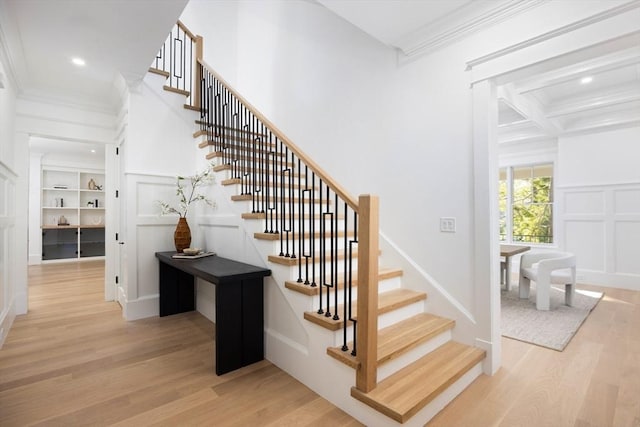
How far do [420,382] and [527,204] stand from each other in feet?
19.6

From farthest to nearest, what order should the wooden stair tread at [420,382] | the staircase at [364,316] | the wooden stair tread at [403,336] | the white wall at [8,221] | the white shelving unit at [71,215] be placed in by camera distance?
the white shelving unit at [71,215] < the white wall at [8,221] < the wooden stair tread at [403,336] < the staircase at [364,316] < the wooden stair tread at [420,382]

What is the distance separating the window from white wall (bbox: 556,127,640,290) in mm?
421

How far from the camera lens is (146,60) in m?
3.09

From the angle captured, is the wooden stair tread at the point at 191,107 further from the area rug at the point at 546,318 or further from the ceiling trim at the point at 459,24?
the area rug at the point at 546,318

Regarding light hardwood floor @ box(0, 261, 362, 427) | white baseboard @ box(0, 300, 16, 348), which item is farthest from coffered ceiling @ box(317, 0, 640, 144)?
white baseboard @ box(0, 300, 16, 348)

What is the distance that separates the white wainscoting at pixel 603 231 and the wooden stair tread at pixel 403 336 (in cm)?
452

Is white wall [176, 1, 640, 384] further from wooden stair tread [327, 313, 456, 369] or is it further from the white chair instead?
the white chair

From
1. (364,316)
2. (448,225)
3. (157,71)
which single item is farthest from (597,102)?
(157,71)

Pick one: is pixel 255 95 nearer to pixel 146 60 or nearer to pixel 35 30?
pixel 146 60

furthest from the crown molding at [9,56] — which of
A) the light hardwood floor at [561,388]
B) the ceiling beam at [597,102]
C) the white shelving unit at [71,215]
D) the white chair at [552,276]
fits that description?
the ceiling beam at [597,102]

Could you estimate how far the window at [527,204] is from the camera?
6195 mm

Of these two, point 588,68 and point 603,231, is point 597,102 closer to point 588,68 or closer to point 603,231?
point 588,68

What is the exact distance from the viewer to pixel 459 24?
2455 mm

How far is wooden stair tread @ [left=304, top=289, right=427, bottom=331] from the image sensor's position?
2007 millimetres
